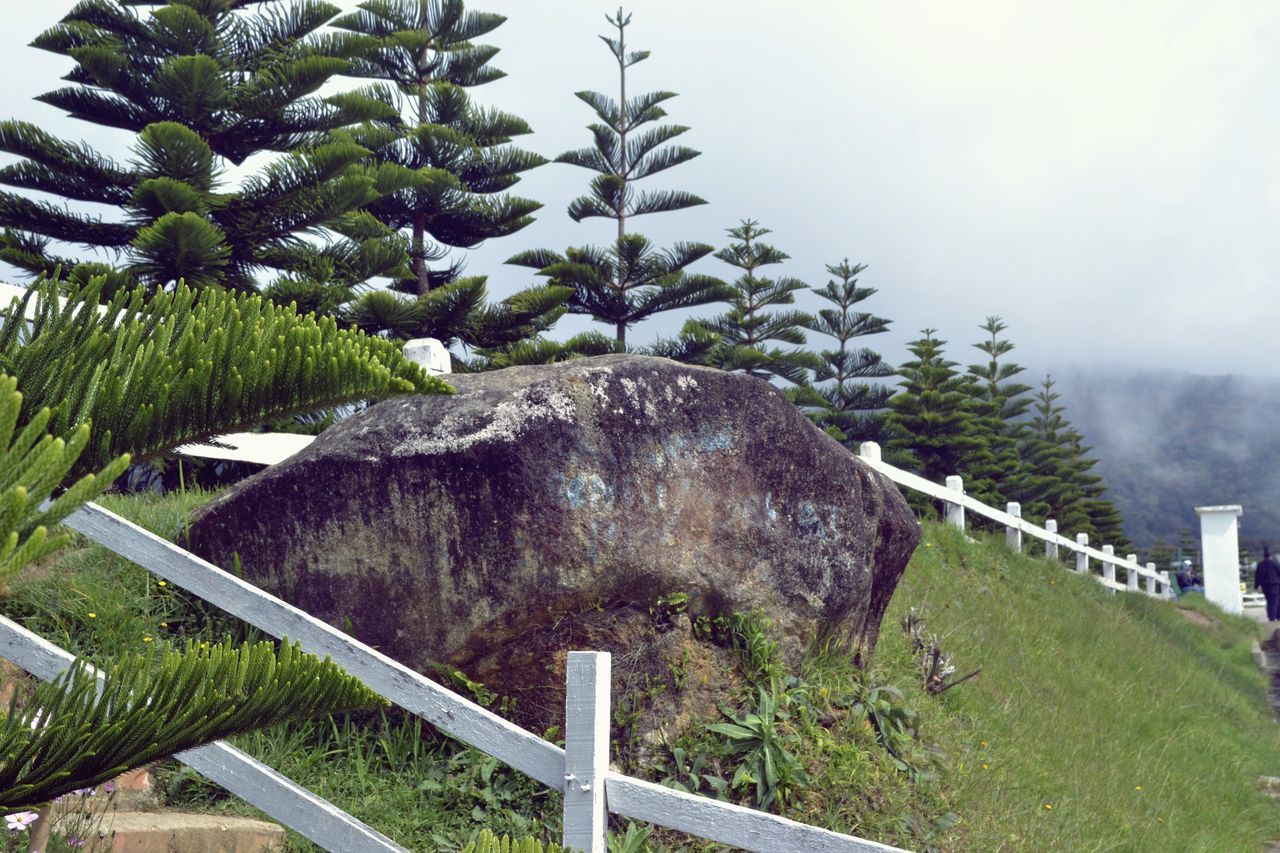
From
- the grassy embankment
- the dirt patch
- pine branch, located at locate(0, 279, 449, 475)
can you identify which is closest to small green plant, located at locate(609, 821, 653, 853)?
the grassy embankment

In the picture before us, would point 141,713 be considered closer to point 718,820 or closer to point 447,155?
point 718,820

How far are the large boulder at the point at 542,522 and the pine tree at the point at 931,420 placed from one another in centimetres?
1607

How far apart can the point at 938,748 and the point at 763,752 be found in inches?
40.0

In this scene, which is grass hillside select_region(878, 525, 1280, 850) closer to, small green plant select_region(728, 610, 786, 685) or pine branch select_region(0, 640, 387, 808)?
small green plant select_region(728, 610, 786, 685)

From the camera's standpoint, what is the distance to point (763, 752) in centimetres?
372

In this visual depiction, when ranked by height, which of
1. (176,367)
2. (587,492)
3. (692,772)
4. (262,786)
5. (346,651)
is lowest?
(692,772)

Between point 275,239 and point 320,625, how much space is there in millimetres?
8662

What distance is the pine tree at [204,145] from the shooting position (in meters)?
10.3

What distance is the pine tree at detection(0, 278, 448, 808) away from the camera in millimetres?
1753

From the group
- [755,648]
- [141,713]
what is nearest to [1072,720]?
[755,648]

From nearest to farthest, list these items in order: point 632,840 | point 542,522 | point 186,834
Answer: point 186,834 < point 632,840 < point 542,522

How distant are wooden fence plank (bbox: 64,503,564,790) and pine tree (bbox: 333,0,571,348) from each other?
27.4 feet

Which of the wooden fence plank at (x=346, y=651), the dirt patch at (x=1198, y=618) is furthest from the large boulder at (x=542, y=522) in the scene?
the dirt patch at (x=1198, y=618)

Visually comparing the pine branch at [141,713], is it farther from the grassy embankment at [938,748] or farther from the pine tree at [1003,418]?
the pine tree at [1003,418]
